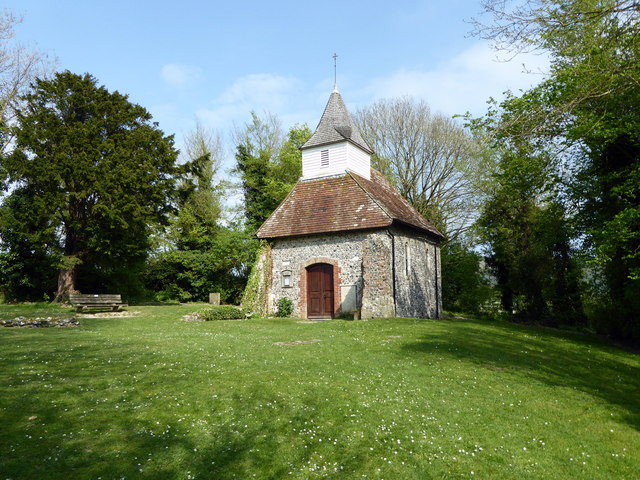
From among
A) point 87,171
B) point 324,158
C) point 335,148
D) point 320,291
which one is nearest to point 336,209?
point 324,158

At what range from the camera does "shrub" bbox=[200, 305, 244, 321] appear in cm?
2070

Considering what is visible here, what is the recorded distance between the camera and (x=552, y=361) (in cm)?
1184

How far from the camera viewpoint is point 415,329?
16219 mm

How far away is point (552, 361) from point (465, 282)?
22.0 metres

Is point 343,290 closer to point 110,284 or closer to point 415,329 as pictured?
point 415,329

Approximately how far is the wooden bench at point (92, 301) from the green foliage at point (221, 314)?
4937 mm

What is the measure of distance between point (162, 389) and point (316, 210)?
16612 millimetres

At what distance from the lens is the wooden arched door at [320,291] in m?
21.9

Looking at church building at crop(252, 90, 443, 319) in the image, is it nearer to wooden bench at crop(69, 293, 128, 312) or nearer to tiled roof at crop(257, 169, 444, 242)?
tiled roof at crop(257, 169, 444, 242)

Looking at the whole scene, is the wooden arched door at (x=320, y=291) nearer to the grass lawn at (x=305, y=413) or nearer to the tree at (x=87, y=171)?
the grass lawn at (x=305, y=413)

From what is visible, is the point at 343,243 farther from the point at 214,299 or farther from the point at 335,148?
the point at 214,299

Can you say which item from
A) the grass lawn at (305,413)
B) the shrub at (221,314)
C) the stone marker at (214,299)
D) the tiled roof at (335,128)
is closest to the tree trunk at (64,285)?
the stone marker at (214,299)

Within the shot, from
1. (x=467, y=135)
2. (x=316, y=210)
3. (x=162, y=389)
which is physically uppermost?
(x=467, y=135)

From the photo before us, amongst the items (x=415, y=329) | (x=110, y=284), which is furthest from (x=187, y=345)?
A: (x=110, y=284)
